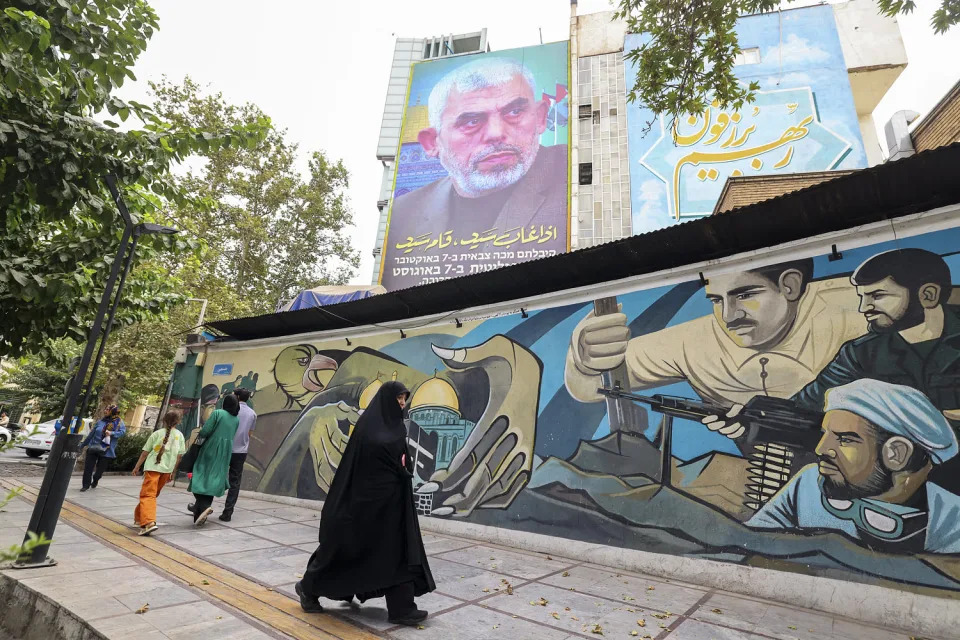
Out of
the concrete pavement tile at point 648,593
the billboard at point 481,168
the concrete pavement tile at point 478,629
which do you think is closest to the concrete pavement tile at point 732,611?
the concrete pavement tile at point 648,593

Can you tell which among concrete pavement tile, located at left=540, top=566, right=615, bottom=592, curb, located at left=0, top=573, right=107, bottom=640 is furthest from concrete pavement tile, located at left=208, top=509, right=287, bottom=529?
concrete pavement tile, located at left=540, top=566, right=615, bottom=592

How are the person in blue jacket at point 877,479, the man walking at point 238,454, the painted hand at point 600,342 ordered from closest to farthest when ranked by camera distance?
the person in blue jacket at point 877,479, the painted hand at point 600,342, the man walking at point 238,454

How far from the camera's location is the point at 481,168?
2138 centimetres

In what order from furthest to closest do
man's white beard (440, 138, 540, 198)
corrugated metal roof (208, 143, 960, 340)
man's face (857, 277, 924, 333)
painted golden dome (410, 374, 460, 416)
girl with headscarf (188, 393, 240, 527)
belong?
man's white beard (440, 138, 540, 198) < painted golden dome (410, 374, 460, 416) < girl with headscarf (188, 393, 240, 527) < man's face (857, 277, 924, 333) < corrugated metal roof (208, 143, 960, 340)

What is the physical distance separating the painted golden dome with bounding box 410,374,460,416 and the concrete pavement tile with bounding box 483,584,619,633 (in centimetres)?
325

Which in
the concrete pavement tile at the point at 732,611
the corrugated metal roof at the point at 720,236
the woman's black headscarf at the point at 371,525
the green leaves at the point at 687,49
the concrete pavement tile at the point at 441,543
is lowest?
the concrete pavement tile at the point at 441,543

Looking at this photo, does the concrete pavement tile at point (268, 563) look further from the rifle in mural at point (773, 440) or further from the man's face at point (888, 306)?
the man's face at point (888, 306)

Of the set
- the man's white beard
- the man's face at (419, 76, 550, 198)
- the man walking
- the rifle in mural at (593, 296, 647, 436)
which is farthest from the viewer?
the man's face at (419, 76, 550, 198)

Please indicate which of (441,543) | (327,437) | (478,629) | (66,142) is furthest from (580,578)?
(66,142)

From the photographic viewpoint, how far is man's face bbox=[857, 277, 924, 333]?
13.9 ft

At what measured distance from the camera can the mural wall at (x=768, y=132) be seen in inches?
658

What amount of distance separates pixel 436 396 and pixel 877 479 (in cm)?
525

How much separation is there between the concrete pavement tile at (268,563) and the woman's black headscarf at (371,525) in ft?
2.95

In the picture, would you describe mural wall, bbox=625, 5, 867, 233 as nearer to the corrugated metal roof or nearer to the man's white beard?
the man's white beard
